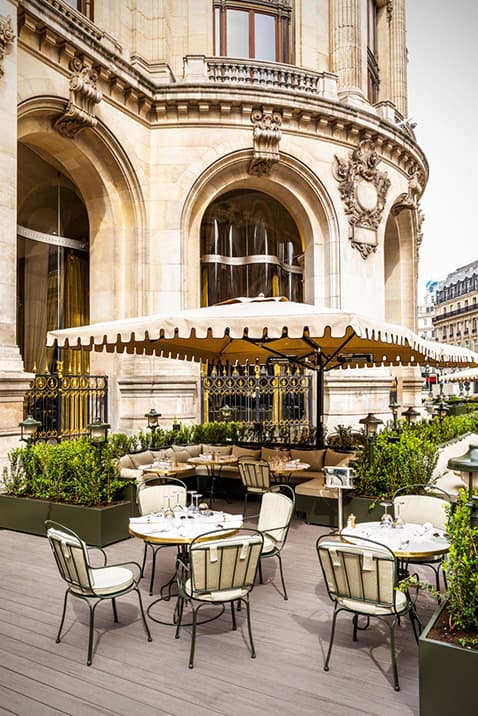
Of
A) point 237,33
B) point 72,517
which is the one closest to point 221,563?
point 72,517

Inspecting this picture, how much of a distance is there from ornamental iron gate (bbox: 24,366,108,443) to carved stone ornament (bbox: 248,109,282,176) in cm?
774

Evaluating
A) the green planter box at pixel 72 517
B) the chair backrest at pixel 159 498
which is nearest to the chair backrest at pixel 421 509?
the chair backrest at pixel 159 498

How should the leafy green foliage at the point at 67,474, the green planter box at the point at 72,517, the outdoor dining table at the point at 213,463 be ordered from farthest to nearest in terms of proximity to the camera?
the outdoor dining table at the point at 213,463
the leafy green foliage at the point at 67,474
the green planter box at the point at 72,517

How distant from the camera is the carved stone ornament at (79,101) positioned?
12984mm

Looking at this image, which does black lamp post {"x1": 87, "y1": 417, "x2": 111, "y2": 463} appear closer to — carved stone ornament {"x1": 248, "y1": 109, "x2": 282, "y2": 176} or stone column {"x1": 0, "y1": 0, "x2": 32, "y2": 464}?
stone column {"x1": 0, "y1": 0, "x2": 32, "y2": 464}

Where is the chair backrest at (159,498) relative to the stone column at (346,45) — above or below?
below

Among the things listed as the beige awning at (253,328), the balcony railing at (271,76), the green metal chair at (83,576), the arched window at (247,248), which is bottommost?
the green metal chair at (83,576)

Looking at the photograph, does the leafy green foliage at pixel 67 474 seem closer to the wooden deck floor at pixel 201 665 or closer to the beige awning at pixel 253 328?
the beige awning at pixel 253 328

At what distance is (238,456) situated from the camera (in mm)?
10945

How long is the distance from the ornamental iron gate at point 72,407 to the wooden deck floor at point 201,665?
8037 millimetres

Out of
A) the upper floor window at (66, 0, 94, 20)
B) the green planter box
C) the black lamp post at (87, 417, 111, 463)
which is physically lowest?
the green planter box

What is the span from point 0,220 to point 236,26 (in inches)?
453

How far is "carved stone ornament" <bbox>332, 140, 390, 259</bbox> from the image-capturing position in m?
17.2

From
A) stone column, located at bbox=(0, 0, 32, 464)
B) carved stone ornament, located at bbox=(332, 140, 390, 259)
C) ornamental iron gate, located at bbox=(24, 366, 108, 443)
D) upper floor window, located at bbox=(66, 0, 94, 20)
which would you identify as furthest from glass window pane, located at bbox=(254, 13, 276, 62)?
ornamental iron gate, located at bbox=(24, 366, 108, 443)
